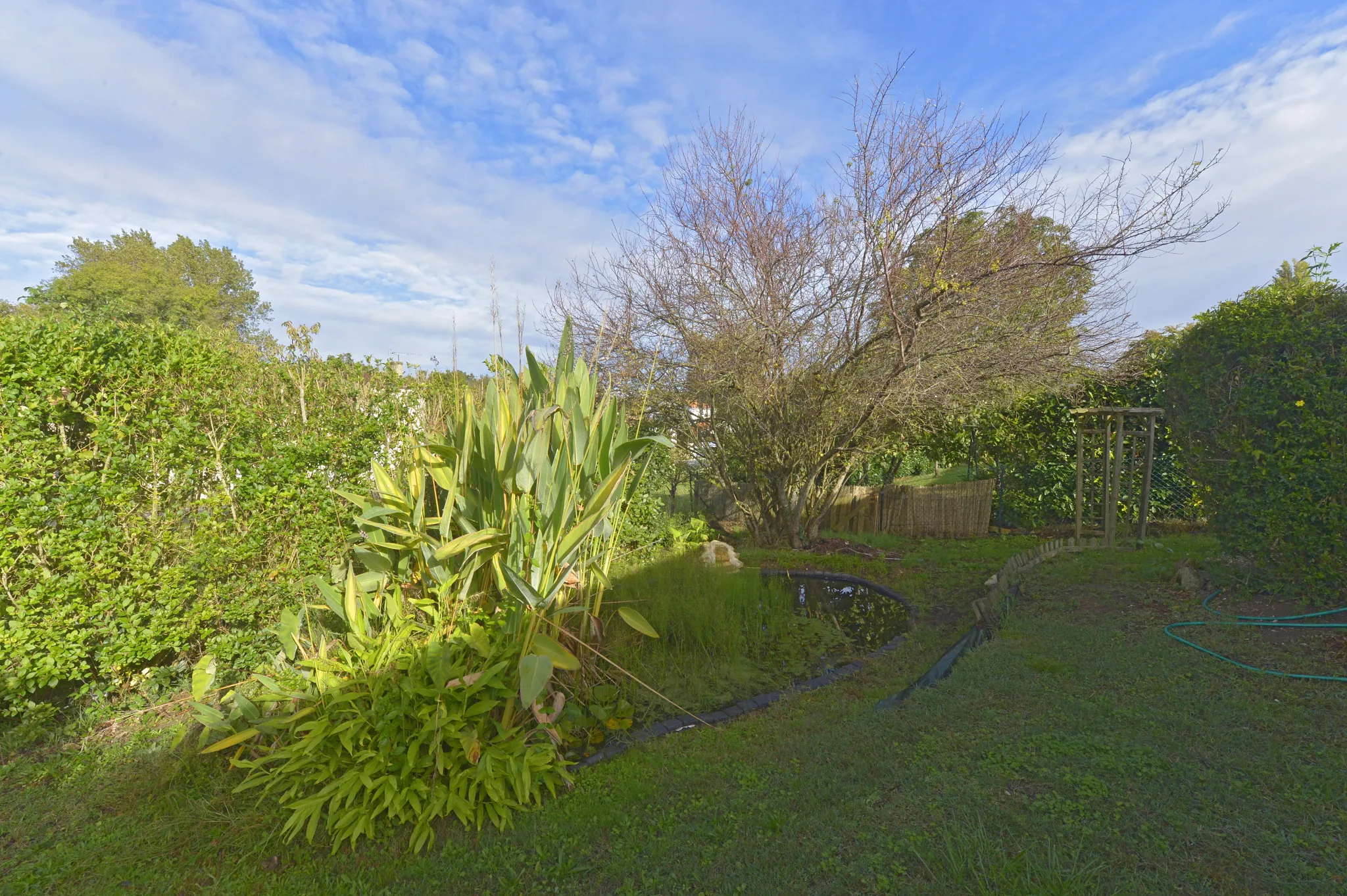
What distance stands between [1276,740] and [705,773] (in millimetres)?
2115

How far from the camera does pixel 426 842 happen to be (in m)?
2.14

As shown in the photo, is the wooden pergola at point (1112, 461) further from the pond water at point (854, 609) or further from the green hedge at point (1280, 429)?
the pond water at point (854, 609)

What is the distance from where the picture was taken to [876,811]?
6.69ft

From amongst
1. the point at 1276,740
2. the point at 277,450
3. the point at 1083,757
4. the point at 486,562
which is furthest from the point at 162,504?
the point at 1276,740

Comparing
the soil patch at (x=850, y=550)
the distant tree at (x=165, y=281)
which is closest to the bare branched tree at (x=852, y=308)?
the soil patch at (x=850, y=550)

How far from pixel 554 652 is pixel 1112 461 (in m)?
8.86

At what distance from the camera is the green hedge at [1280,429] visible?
11.5 feet

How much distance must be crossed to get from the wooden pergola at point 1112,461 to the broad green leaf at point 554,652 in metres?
6.55

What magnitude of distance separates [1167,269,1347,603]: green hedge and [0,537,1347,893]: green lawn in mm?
1076

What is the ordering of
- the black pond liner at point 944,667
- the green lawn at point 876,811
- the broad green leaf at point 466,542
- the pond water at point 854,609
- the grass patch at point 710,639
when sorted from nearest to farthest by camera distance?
the green lawn at point 876,811 < the broad green leaf at point 466,542 < the black pond liner at point 944,667 < the grass patch at point 710,639 < the pond water at point 854,609

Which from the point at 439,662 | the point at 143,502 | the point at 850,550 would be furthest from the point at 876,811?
the point at 850,550

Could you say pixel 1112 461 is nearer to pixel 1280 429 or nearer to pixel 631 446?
pixel 1280 429

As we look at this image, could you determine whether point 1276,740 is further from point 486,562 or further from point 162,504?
point 162,504

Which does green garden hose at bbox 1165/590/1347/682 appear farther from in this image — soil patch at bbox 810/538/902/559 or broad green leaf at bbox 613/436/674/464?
soil patch at bbox 810/538/902/559
